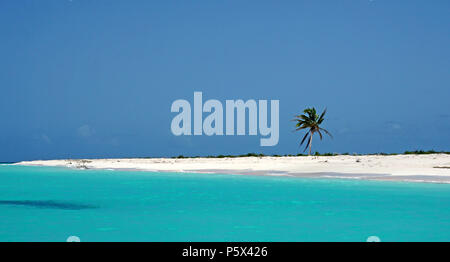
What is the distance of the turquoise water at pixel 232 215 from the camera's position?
11414 mm

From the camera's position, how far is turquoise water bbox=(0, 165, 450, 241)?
37.4 feet

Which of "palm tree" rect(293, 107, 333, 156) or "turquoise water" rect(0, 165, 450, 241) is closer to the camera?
"turquoise water" rect(0, 165, 450, 241)

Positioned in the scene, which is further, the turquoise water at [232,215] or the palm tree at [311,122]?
the palm tree at [311,122]

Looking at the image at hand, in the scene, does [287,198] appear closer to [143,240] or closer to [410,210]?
[410,210]

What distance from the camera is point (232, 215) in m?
14.5

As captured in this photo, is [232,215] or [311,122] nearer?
[232,215]
